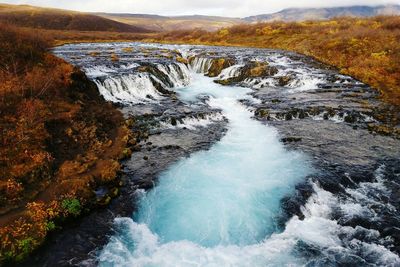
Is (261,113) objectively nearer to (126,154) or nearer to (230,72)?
(126,154)

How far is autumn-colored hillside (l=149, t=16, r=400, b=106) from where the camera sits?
1431 inches

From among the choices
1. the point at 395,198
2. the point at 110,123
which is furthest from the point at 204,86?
the point at 395,198

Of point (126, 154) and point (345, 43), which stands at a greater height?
point (345, 43)

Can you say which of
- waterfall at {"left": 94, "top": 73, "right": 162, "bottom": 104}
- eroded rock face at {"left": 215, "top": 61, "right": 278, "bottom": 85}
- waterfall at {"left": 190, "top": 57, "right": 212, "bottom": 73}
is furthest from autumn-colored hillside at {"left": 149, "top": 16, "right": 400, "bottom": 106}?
waterfall at {"left": 94, "top": 73, "right": 162, "bottom": 104}

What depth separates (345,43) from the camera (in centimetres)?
4956

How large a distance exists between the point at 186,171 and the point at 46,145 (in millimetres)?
7490

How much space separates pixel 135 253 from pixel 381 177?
12.6m

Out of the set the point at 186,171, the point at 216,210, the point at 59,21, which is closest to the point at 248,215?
the point at 216,210

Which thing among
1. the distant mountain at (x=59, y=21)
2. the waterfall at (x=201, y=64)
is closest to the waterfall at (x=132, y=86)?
the waterfall at (x=201, y=64)

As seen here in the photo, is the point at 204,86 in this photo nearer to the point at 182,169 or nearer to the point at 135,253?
the point at 182,169

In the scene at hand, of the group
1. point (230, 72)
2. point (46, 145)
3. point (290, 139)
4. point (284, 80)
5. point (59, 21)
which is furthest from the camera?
point (59, 21)

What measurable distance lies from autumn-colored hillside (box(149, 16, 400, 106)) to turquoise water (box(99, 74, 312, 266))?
1677cm

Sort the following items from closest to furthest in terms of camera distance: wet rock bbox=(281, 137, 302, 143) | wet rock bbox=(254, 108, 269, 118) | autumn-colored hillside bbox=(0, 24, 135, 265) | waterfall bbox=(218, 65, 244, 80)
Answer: autumn-colored hillside bbox=(0, 24, 135, 265) < wet rock bbox=(281, 137, 302, 143) < wet rock bbox=(254, 108, 269, 118) < waterfall bbox=(218, 65, 244, 80)

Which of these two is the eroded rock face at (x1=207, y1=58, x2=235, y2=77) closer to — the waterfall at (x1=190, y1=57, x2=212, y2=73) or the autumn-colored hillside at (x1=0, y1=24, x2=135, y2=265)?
the waterfall at (x1=190, y1=57, x2=212, y2=73)
